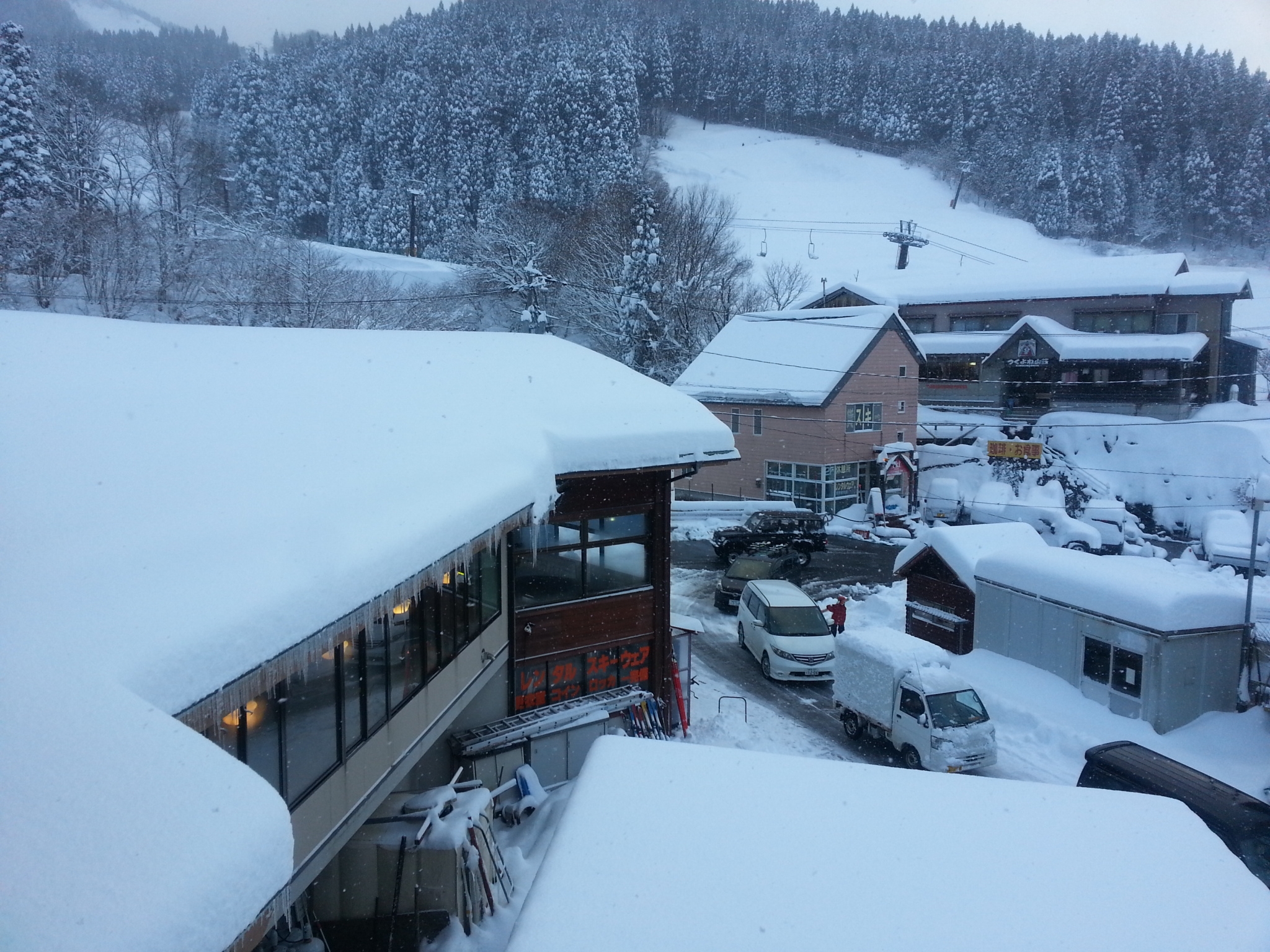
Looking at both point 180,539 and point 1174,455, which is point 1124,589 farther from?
point 1174,455

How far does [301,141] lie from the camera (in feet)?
209

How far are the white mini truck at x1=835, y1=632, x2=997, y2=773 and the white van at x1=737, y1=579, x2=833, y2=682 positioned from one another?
1884mm

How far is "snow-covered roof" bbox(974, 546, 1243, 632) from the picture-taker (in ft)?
43.4

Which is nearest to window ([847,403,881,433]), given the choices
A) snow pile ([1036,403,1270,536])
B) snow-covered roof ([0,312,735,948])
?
snow pile ([1036,403,1270,536])

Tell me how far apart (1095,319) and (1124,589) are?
114 feet

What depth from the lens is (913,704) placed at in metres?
12.9

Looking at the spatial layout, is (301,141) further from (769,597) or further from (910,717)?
(910,717)

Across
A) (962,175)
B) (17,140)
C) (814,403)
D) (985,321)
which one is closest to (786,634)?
(814,403)

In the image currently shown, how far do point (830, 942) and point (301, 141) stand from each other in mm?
73142

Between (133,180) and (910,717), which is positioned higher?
(133,180)

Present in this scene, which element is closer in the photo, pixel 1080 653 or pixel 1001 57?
pixel 1080 653

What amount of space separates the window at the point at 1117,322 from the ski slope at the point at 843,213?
983 centimetres

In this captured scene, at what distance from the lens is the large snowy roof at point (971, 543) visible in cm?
1731

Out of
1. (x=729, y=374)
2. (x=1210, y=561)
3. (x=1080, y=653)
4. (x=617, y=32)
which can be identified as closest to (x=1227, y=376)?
(x=1210, y=561)
